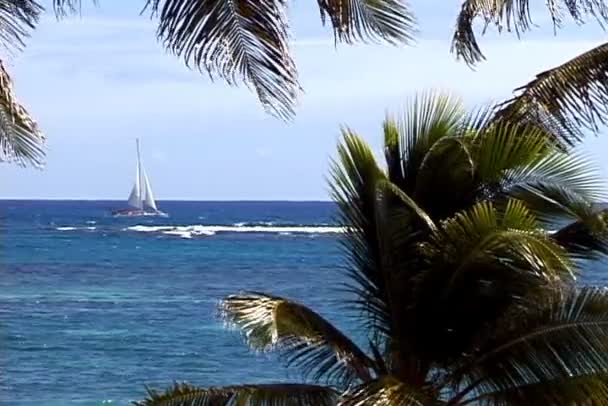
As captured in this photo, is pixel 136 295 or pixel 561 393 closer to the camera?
pixel 561 393

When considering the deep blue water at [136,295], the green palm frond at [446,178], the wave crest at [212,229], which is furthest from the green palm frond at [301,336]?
the wave crest at [212,229]

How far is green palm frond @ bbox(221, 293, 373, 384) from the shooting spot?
9898 millimetres

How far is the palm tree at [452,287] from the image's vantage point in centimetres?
943

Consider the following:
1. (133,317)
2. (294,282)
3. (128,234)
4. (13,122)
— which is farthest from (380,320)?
(128,234)

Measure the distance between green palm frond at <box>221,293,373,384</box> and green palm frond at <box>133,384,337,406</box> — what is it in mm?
Answer: 324

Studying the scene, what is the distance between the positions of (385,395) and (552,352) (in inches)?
49.0

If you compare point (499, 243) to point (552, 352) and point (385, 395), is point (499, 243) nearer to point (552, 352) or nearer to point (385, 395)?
point (552, 352)

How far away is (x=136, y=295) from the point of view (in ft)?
188

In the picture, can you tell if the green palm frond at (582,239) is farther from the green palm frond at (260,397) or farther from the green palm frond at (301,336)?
the green palm frond at (260,397)

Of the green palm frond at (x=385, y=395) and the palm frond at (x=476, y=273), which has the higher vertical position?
the palm frond at (x=476, y=273)

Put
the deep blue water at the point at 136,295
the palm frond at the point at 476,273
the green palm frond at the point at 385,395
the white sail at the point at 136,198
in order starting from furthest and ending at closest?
the white sail at the point at 136,198 < the deep blue water at the point at 136,295 < the palm frond at the point at 476,273 < the green palm frond at the point at 385,395

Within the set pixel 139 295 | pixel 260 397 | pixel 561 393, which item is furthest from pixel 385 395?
pixel 139 295

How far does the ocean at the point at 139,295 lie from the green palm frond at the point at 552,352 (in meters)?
0.96

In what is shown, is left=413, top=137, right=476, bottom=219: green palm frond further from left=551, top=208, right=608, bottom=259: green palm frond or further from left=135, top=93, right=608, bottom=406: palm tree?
left=551, top=208, right=608, bottom=259: green palm frond
